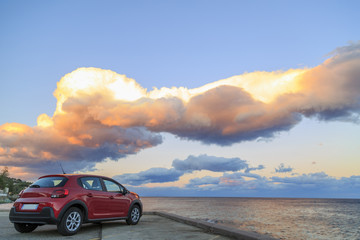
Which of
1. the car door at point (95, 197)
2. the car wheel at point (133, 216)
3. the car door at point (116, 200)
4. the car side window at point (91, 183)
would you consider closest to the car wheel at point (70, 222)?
the car door at point (95, 197)

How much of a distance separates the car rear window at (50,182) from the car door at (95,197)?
569mm

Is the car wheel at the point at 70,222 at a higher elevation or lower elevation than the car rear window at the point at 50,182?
lower

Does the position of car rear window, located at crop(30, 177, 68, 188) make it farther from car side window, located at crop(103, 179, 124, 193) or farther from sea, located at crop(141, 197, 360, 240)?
sea, located at crop(141, 197, 360, 240)

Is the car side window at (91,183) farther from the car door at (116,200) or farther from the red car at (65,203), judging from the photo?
the car door at (116,200)

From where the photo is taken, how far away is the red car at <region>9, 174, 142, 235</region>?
25.5 feet

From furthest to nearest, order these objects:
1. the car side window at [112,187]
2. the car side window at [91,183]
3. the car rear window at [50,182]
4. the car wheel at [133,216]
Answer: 1. the car wheel at [133,216]
2. the car side window at [112,187]
3. the car side window at [91,183]
4. the car rear window at [50,182]

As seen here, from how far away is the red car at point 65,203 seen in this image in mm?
7785

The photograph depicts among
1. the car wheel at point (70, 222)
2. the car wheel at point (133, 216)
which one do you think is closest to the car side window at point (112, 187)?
Result: the car wheel at point (133, 216)

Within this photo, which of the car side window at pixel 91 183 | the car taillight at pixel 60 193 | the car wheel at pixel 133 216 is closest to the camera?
the car taillight at pixel 60 193

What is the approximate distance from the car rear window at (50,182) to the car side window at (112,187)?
161cm

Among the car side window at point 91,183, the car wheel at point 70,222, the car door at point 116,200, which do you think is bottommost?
the car wheel at point 70,222

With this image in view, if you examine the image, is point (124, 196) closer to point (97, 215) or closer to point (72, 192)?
point (97, 215)

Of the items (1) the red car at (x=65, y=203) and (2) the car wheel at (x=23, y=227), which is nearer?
(1) the red car at (x=65, y=203)

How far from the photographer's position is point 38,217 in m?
7.77
